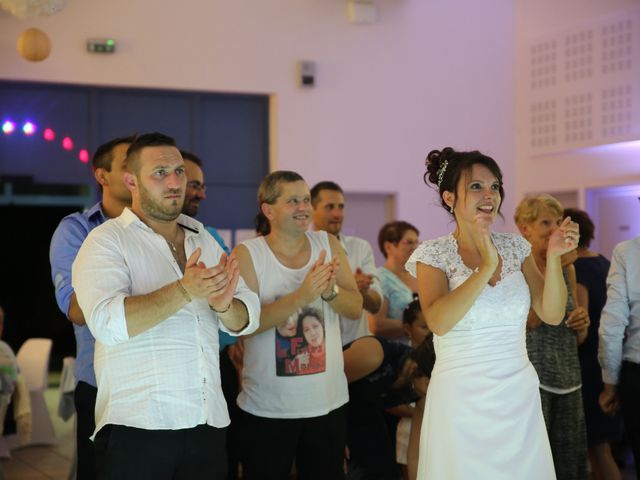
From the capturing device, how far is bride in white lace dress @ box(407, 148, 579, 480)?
8.95 ft

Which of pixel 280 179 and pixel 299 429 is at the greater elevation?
pixel 280 179

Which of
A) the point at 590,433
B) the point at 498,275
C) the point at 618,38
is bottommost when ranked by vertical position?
the point at 590,433

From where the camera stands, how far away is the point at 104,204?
3.16m

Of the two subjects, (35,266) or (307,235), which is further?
(35,266)

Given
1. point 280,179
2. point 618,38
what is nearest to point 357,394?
point 280,179

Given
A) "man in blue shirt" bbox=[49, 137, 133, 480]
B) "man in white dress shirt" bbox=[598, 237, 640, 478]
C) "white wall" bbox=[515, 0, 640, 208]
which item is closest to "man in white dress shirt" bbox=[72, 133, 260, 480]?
"man in blue shirt" bbox=[49, 137, 133, 480]

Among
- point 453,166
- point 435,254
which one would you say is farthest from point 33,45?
point 435,254

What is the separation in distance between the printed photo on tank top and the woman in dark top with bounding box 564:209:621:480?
179cm

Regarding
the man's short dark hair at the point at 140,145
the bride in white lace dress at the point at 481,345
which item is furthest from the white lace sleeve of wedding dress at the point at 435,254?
the man's short dark hair at the point at 140,145

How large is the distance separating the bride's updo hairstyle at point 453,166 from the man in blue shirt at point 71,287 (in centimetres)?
116

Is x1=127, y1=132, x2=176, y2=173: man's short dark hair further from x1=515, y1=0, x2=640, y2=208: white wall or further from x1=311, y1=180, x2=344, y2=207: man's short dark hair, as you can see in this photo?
x1=515, y1=0, x2=640, y2=208: white wall

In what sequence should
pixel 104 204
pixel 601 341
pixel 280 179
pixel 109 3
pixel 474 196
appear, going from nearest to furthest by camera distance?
pixel 474 196
pixel 104 204
pixel 280 179
pixel 601 341
pixel 109 3

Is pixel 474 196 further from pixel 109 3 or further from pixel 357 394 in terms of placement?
pixel 109 3

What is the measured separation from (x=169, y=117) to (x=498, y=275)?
6114mm
